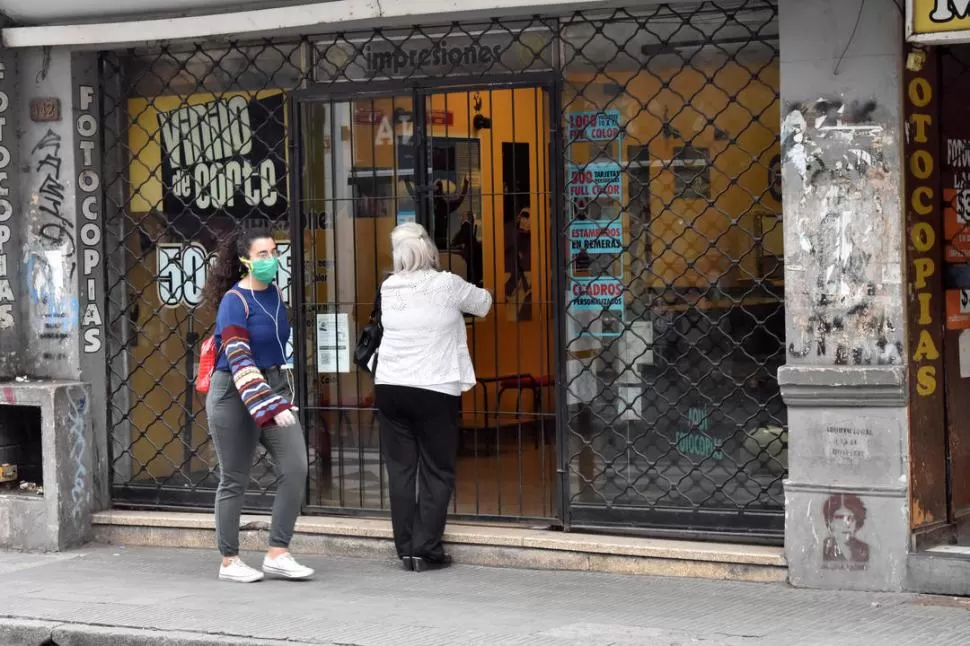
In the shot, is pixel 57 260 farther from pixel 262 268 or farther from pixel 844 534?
pixel 844 534

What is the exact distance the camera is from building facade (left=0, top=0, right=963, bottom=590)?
7367 millimetres

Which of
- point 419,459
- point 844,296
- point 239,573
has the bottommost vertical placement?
point 239,573

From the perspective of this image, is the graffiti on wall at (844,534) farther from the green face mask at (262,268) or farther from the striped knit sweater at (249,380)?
the green face mask at (262,268)

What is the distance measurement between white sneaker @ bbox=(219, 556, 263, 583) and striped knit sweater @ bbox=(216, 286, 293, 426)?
0.87 meters

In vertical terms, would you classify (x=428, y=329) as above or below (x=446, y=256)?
below

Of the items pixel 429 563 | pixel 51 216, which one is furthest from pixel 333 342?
pixel 51 216

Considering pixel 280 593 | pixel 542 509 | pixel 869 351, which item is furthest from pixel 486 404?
pixel 869 351

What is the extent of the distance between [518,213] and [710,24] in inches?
58.0

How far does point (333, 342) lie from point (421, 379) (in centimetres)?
116

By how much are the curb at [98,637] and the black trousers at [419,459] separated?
5.23 feet

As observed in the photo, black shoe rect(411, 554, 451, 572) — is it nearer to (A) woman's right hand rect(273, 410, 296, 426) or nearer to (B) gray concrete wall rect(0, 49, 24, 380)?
(A) woman's right hand rect(273, 410, 296, 426)

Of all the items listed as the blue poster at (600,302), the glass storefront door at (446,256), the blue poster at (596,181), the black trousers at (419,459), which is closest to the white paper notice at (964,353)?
the blue poster at (600,302)

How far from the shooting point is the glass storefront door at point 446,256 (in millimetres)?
8375

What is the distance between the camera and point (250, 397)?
7.55 metres
